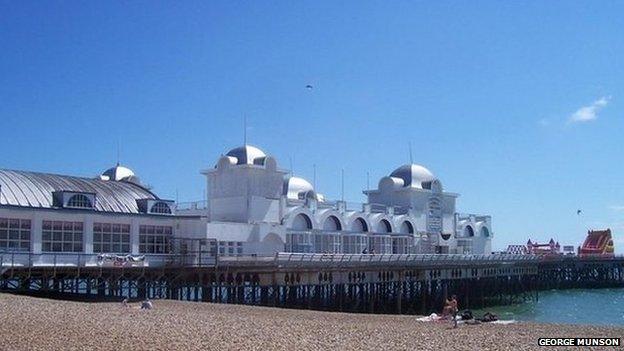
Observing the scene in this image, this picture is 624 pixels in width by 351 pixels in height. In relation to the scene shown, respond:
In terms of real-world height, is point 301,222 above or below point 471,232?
above

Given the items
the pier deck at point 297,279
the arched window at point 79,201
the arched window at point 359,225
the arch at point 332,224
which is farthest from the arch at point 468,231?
the arched window at point 79,201

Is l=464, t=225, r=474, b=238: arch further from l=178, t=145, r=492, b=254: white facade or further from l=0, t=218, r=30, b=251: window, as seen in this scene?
l=0, t=218, r=30, b=251: window

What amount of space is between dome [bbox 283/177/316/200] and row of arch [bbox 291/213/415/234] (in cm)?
369

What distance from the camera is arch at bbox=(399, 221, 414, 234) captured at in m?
55.3

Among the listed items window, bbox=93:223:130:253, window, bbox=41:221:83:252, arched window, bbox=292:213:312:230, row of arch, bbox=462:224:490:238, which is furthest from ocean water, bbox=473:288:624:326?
window, bbox=41:221:83:252

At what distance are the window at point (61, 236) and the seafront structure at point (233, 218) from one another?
0.04 meters

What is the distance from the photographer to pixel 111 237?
33281 mm

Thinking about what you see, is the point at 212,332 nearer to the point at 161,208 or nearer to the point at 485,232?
the point at 161,208

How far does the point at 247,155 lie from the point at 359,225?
11.0 meters

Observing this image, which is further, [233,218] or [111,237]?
[233,218]

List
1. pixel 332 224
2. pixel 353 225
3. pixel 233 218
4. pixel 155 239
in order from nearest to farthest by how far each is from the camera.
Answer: pixel 155 239 < pixel 233 218 < pixel 332 224 < pixel 353 225

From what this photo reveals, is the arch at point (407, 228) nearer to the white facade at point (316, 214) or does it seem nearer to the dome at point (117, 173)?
the white facade at point (316, 214)

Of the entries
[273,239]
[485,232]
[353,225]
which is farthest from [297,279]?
[485,232]

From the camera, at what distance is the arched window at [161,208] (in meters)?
35.7
